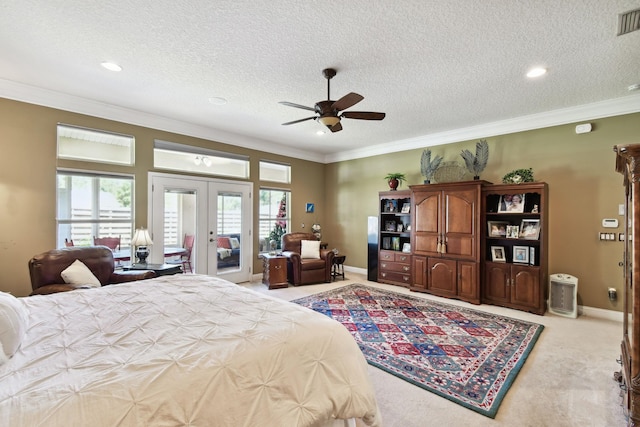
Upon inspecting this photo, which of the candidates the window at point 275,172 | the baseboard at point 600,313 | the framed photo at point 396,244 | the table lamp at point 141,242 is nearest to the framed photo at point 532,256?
the baseboard at point 600,313

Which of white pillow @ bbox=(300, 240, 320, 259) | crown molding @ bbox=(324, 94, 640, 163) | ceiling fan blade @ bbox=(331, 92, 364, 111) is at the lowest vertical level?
white pillow @ bbox=(300, 240, 320, 259)

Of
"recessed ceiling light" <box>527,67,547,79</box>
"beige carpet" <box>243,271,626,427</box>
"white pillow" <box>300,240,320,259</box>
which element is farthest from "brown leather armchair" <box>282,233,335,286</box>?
"recessed ceiling light" <box>527,67,547,79</box>

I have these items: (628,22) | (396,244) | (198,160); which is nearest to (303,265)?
(396,244)

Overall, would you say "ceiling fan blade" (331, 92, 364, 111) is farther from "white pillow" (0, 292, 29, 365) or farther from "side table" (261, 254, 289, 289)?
"side table" (261, 254, 289, 289)

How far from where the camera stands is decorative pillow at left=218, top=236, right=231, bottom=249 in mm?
5518

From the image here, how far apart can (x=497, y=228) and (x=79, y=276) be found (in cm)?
575

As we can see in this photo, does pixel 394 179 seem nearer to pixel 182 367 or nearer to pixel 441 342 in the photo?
pixel 441 342

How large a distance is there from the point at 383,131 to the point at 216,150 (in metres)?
3.24

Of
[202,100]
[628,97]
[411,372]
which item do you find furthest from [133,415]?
[628,97]

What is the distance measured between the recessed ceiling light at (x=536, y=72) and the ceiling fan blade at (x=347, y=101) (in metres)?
1.99

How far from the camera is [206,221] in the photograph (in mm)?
5305

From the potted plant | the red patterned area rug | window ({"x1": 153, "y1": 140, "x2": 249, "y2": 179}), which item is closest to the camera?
the red patterned area rug

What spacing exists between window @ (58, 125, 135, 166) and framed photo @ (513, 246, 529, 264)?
242 inches

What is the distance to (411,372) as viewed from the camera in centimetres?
254
